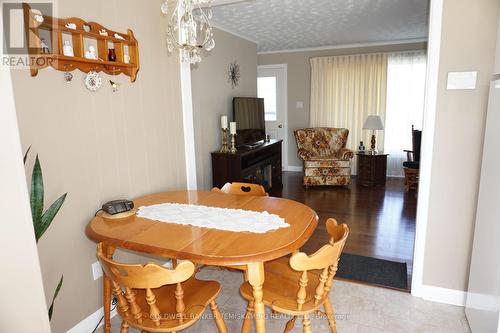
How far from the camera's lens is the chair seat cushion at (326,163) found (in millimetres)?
5605

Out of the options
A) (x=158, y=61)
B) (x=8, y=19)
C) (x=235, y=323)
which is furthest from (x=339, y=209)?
(x=8, y=19)

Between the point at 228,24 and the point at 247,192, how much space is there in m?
2.84

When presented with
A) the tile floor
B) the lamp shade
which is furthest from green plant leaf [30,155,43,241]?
the lamp shade

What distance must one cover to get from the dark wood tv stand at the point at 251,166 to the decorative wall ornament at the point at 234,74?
1.02 metres

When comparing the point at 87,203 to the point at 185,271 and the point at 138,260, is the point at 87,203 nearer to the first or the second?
the point at 138,260

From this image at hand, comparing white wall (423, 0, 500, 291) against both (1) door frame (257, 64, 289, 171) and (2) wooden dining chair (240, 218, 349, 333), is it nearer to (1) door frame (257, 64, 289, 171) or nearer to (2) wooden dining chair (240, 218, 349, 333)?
(2) wooden dining chair (240, 218, 349, 333)

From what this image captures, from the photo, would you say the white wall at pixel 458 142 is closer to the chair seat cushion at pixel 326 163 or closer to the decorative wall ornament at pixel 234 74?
the decorative wall ornament at pixel 234 74

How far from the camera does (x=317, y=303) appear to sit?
5.17 ft

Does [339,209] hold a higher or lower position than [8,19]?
→ lower

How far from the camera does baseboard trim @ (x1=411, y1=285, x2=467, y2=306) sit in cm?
234

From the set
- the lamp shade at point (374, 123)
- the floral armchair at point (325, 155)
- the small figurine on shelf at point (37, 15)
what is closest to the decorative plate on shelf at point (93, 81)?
the small figurine on shelf at point (37, 15)

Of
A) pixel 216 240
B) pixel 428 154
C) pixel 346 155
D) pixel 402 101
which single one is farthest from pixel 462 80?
pixel 402 101

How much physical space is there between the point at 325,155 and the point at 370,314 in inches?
157

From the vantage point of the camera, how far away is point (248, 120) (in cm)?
511
